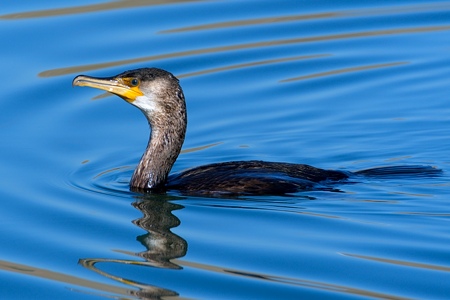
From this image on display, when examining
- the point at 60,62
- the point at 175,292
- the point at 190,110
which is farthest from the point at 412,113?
the point at 175,292

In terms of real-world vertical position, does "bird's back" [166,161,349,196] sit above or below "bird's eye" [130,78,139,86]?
below

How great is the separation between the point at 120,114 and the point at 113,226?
10.9ft

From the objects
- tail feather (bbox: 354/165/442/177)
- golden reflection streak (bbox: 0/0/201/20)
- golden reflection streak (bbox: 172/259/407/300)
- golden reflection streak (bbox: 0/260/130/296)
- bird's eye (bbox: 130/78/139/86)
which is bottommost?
golden reflection streak (bbox: 0/260/130/296)

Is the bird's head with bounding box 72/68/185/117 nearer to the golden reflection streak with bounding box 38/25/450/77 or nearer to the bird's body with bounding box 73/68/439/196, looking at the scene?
the bird's body with bounding box 73/68/439/196

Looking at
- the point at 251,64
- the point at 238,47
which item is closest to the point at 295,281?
the point at 251,64

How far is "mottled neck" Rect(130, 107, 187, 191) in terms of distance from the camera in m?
9.08

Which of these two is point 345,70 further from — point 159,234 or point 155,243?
point 155,243

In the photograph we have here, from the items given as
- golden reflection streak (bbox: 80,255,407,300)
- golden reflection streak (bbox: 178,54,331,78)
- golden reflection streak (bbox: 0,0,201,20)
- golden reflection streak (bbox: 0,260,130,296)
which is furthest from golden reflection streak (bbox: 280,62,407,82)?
golden reflection streak (bbox: 0,260,130,296)

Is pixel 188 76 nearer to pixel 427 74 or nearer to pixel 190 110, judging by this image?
pixel 190 110

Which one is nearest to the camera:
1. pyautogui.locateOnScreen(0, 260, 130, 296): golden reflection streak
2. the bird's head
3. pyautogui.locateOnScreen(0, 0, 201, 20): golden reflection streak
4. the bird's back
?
pyautogui.locateOnScreen(0, 260, 130, 296): golden reflection streak

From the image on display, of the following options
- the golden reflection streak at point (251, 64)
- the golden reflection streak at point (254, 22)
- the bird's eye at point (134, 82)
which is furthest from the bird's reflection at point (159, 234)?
the golden reflection streak at point (254, 22)

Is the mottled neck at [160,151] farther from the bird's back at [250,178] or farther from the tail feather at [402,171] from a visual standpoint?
the tail feather at [402,171]

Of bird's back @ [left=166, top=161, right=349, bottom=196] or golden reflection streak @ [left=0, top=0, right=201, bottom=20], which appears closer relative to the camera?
bird's back @ [left=166, top=161, right=349, bottom=196]

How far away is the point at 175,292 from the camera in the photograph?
6.69 m
